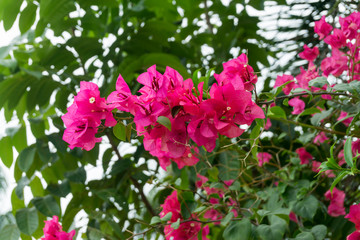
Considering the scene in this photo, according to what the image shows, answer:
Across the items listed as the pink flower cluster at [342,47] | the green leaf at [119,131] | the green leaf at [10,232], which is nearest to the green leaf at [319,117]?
the pink flower cluster at [342,47]

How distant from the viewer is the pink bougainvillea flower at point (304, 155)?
3.10 feet

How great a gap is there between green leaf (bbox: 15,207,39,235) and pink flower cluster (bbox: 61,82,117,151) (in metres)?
0.43

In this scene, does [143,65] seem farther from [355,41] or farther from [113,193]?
[355,41]

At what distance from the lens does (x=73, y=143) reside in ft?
1.62

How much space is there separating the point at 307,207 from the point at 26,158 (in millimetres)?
556

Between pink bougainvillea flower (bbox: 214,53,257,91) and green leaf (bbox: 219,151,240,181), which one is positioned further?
green leaf (bbox: 219,151,240,181)

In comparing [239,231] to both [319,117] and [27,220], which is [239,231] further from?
[27,220]

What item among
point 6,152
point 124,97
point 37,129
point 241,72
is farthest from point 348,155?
point 6,152

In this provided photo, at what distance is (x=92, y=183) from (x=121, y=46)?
12.5 inches

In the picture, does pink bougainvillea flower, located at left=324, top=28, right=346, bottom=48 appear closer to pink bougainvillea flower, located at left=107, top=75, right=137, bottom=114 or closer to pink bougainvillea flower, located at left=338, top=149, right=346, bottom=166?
pink bougainvillea flower, located at left=338, top=149, right=346, bottom=166

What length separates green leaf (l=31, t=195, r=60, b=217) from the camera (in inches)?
33.4

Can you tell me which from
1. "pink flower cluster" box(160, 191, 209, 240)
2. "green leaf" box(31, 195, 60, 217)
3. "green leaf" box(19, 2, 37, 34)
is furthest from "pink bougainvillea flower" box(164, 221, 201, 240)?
"green leaf" box(19, 2, 37, 34)

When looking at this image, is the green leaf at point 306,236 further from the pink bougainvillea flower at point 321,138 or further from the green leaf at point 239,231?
the pink bougainvillea flower at point 321,138

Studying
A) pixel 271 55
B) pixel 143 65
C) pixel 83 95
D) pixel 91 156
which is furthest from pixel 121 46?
pixel 83 95
